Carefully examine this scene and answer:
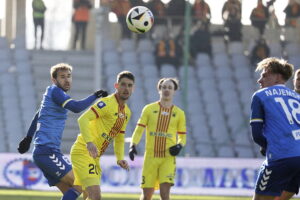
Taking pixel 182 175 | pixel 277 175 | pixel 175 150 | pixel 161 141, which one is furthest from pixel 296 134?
pixel 182 175

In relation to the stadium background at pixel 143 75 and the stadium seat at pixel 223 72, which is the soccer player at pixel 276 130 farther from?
the stadium seat at pixel 223 72

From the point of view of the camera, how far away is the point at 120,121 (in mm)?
12086

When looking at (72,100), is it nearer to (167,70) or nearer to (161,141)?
(161,141)

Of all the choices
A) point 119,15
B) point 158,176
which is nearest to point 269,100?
point 158,176

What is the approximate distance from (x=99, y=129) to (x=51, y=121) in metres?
0.62

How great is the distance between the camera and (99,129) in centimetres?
1204

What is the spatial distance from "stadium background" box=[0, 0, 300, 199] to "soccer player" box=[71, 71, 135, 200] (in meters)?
15.1

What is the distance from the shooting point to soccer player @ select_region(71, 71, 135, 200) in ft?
38.4

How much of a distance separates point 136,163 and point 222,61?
921 centimetres

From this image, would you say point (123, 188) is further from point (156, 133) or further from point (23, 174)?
point (156, 133)

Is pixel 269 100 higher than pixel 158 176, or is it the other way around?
pixel 269 100

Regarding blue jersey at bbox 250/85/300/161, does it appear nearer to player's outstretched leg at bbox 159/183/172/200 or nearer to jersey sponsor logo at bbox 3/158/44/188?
player's outstretched leg at bbox 159/183/172/200

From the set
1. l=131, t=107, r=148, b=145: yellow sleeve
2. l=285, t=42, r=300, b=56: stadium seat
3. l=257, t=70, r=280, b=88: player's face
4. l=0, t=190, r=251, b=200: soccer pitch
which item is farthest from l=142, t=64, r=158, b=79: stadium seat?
l=257, t=70, r=280, b=88: player's face

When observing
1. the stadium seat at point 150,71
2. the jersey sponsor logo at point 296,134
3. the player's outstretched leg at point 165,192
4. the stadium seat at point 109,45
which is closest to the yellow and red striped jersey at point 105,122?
the player's outstretched leg at point 165,192
